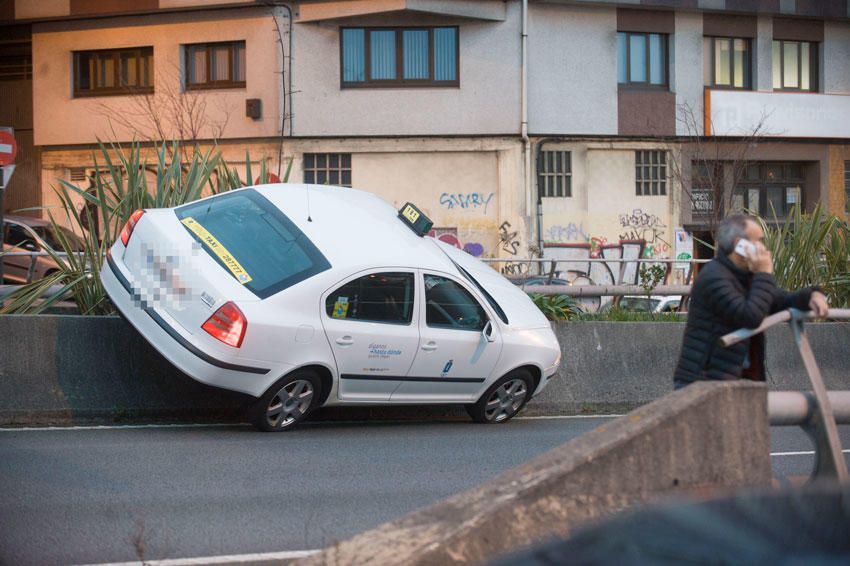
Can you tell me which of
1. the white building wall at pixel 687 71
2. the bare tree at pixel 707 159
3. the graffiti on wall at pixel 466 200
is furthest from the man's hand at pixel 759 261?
the white building wall at pixel 687 71

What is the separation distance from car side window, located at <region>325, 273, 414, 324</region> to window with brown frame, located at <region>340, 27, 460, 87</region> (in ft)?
59.3

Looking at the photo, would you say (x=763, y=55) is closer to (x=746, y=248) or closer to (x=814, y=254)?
(x=814, y=254)

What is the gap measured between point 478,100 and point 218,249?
18555mm

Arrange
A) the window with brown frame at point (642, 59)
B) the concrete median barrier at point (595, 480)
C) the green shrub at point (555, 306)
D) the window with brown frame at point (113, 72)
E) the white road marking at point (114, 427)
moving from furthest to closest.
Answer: the window with brown frame at point (642, 59), the window with brown frame at point (113, 72), the green shrub at point (555, 306), the white road marking at point (114, 427), the concrete median barrier at point (595, 480)

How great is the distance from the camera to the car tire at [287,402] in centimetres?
938

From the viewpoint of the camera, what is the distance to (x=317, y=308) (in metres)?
9.41

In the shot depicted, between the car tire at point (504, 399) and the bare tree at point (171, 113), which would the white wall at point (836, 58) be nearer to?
the bare tree at point (171, 113)

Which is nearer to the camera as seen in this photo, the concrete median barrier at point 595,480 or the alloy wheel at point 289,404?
the concrete median barrier at point 595,480

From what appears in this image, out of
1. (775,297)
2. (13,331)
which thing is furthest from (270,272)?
(775,297)

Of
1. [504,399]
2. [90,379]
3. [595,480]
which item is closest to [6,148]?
[90,379]

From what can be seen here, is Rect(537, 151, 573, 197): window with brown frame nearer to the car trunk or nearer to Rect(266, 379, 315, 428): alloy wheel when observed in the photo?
the car trunk

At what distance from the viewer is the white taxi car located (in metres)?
9.15

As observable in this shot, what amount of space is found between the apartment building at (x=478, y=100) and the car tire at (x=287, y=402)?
1698 cm

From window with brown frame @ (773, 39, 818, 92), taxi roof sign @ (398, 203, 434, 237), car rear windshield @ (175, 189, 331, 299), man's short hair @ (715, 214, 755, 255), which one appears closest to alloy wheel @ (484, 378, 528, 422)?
taxi roof sign @ (398, 203, 434, 237)
